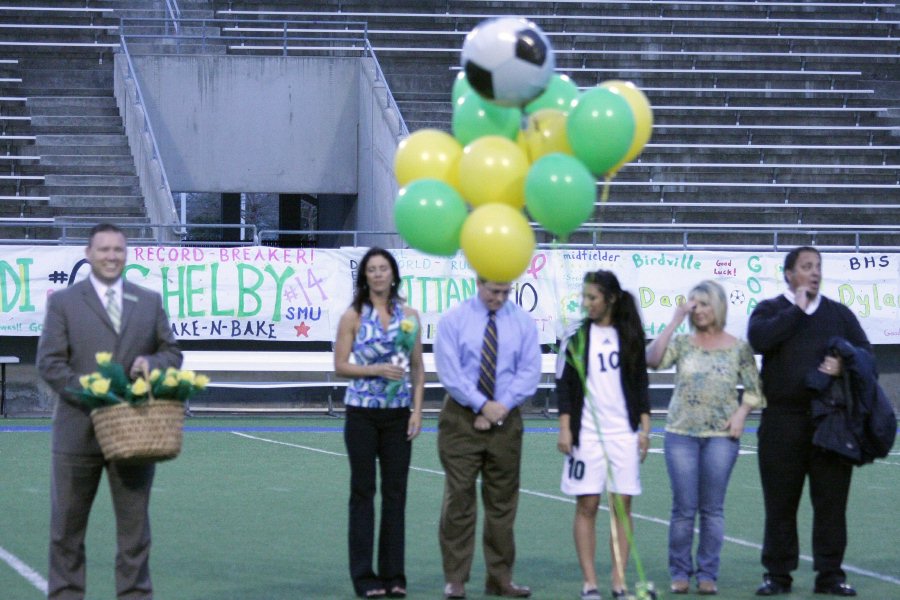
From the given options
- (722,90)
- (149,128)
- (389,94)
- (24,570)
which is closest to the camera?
(24,570)

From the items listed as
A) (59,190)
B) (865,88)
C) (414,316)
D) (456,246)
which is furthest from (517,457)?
(865,88)

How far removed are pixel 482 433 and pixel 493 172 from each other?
1669 millimetres

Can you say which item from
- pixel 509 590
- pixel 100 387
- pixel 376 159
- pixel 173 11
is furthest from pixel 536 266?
pixel 100 387

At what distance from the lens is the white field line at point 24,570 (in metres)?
7.79

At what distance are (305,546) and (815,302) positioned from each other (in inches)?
139

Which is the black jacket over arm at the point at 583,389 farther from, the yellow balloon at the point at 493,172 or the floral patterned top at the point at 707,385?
the yellow balloon at the point at 493,172

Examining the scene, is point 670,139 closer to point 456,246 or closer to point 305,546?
point 305,546

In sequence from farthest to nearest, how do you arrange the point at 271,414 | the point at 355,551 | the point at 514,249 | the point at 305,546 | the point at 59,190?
the point at 59,190, the point at 271,414, the point at 305,546, the point at 355,551, the point at 514,249

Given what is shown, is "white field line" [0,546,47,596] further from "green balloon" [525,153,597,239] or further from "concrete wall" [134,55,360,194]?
"concrete wall" [134,55,360,194]

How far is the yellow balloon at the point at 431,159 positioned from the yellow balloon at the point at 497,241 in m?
0.45

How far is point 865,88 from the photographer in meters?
25.9

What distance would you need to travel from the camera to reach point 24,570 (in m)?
8.23

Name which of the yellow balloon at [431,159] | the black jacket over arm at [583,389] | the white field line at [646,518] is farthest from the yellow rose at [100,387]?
the white field line at [646,518]

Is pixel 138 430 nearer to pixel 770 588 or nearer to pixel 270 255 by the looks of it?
pixel 770 588
